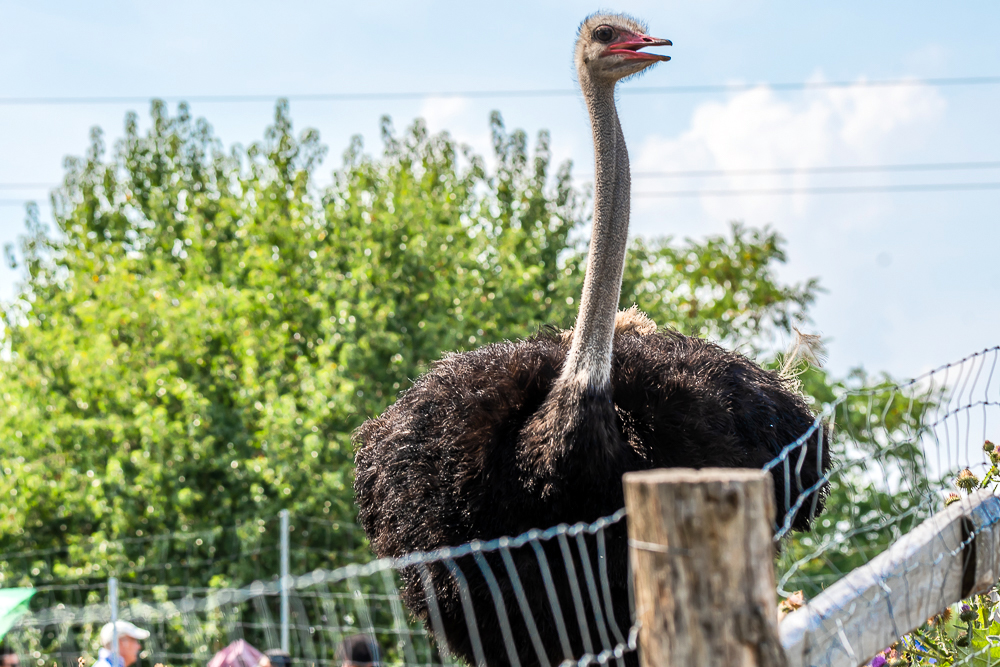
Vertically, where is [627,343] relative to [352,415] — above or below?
above

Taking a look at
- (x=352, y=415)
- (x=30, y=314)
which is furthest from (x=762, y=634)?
(x=30, y=314)

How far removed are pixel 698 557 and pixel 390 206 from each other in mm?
7869

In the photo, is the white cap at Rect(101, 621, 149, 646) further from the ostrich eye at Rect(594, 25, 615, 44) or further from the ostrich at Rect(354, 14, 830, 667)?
the ostrich eye at Rect(594, 25, 615, 44)

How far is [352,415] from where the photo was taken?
291 inches

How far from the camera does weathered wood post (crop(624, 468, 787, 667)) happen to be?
60.8 inches

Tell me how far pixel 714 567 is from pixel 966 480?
1.95m

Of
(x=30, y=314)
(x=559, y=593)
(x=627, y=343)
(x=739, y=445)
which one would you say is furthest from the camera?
(x=30, y=314)

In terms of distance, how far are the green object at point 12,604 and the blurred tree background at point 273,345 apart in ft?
4.27

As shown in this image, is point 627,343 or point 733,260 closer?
point 627,343

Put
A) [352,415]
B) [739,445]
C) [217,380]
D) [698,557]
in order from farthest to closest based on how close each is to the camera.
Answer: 1. [217,380]
2. [352,415]
3. [739,445]
4. [698,557]

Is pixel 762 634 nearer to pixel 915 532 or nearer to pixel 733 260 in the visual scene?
pixel 915 532

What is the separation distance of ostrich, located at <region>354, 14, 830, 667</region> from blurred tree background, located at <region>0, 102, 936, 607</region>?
3.29m

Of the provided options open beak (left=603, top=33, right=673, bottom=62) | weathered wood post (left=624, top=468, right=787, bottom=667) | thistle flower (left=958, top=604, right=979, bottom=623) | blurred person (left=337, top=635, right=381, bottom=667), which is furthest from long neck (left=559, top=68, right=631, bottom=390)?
weathered wood post (left=624, top=468, right=787, bottom=667)

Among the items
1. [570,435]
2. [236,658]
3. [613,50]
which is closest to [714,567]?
[570,435]
